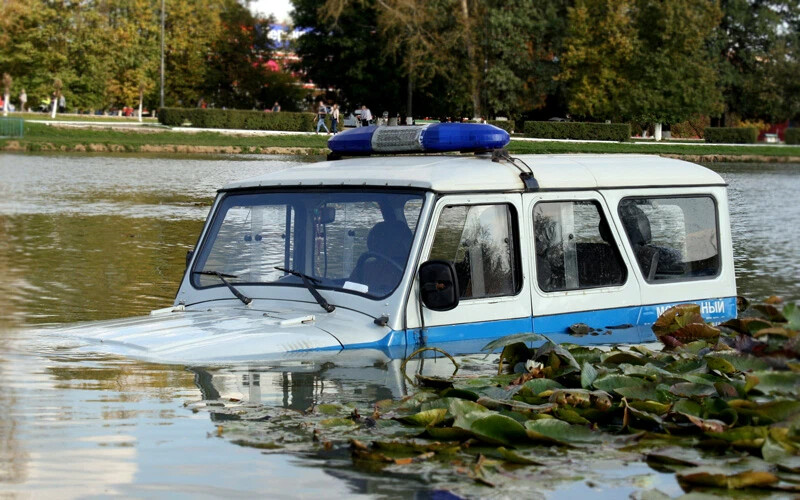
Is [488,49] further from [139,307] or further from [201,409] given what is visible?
[201,409]

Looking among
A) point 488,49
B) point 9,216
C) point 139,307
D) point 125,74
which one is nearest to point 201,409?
point 139,307

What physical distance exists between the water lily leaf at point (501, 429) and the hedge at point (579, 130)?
45.6m

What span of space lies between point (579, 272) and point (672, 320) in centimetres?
68

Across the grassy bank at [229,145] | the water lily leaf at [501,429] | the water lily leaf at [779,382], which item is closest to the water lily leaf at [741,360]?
the water lily leaf at [779,382]

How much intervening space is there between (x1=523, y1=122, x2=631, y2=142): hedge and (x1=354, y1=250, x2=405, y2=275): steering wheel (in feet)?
146

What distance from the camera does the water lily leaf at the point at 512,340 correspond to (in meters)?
7.12

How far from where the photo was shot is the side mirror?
6605 mm

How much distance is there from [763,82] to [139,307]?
217 ft

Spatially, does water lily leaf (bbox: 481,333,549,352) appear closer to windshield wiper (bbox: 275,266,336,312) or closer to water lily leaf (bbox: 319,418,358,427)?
windshield wiper (bbox: 275,266,336,312)

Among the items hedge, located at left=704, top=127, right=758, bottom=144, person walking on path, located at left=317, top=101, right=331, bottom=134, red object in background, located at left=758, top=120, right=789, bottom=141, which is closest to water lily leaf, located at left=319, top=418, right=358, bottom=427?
person walking on path, located at left=317, top=101, right=331, bottom=134

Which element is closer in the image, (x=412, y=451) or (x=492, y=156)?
(x=412, y=451)

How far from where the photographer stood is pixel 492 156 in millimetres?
7559

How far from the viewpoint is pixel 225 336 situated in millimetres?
6742

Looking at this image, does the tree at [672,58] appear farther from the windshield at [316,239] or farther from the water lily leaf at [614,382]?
the water lily leaf at [614,382]
